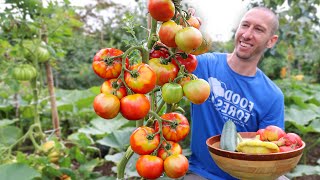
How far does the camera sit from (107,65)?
4.07 feet

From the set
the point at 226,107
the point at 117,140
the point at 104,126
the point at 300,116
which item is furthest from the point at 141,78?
the point at 300,116

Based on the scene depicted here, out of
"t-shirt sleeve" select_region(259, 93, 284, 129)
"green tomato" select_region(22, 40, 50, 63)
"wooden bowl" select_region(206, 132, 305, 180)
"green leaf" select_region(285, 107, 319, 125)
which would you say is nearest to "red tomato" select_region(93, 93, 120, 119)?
"wooden bowl" select_region(206, 132, 305, 180)

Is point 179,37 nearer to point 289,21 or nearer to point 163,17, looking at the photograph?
point 163,17

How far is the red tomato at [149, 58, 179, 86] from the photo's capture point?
131 centimetres

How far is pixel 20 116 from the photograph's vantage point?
14.4ft

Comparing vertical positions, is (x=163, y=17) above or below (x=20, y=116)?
above

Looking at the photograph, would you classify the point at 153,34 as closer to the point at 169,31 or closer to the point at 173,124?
the point at 169,31

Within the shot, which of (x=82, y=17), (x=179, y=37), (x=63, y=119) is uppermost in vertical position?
(x=179, y=37)

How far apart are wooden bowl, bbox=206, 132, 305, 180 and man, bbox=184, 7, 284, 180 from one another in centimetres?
80

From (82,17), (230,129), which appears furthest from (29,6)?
(82,17)

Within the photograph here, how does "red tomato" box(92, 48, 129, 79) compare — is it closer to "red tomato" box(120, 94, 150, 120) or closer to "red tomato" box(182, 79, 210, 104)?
"red tomato" box(120, 94, 150, 120)

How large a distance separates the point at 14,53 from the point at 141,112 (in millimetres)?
2242

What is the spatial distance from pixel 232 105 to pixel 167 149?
3.52 ft

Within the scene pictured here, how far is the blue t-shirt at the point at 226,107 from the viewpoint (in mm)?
2291
